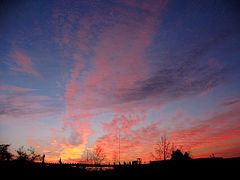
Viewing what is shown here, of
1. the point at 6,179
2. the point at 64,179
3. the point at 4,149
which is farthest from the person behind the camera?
the point at 4,149

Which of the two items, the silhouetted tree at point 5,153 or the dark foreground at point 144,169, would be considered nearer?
the dark foreground at point 144,169

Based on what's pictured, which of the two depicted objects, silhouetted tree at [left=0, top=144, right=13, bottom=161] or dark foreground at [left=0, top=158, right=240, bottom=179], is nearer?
dark foreground at [left=0, top=158, right=240, bottom=179]

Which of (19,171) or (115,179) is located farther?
(115,179)

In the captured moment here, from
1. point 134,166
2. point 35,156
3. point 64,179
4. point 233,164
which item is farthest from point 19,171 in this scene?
point 35,156

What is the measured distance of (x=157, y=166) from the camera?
62.8 feet

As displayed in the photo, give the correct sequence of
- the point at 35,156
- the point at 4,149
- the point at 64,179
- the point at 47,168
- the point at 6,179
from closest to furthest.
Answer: the point at 6,179
the point at 47,168
the point at 64,179
the point at 4,149
the point at 35,156

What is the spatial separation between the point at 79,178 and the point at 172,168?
37.3 ft

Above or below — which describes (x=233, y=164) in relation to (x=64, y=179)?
above

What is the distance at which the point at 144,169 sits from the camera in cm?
1989

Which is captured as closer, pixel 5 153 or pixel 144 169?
pixel 144 169

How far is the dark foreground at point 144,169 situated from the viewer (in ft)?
49.0

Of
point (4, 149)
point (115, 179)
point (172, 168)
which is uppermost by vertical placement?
point (4, 149)

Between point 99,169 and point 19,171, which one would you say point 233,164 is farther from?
point 19,171

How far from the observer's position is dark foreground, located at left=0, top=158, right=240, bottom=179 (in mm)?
14945
